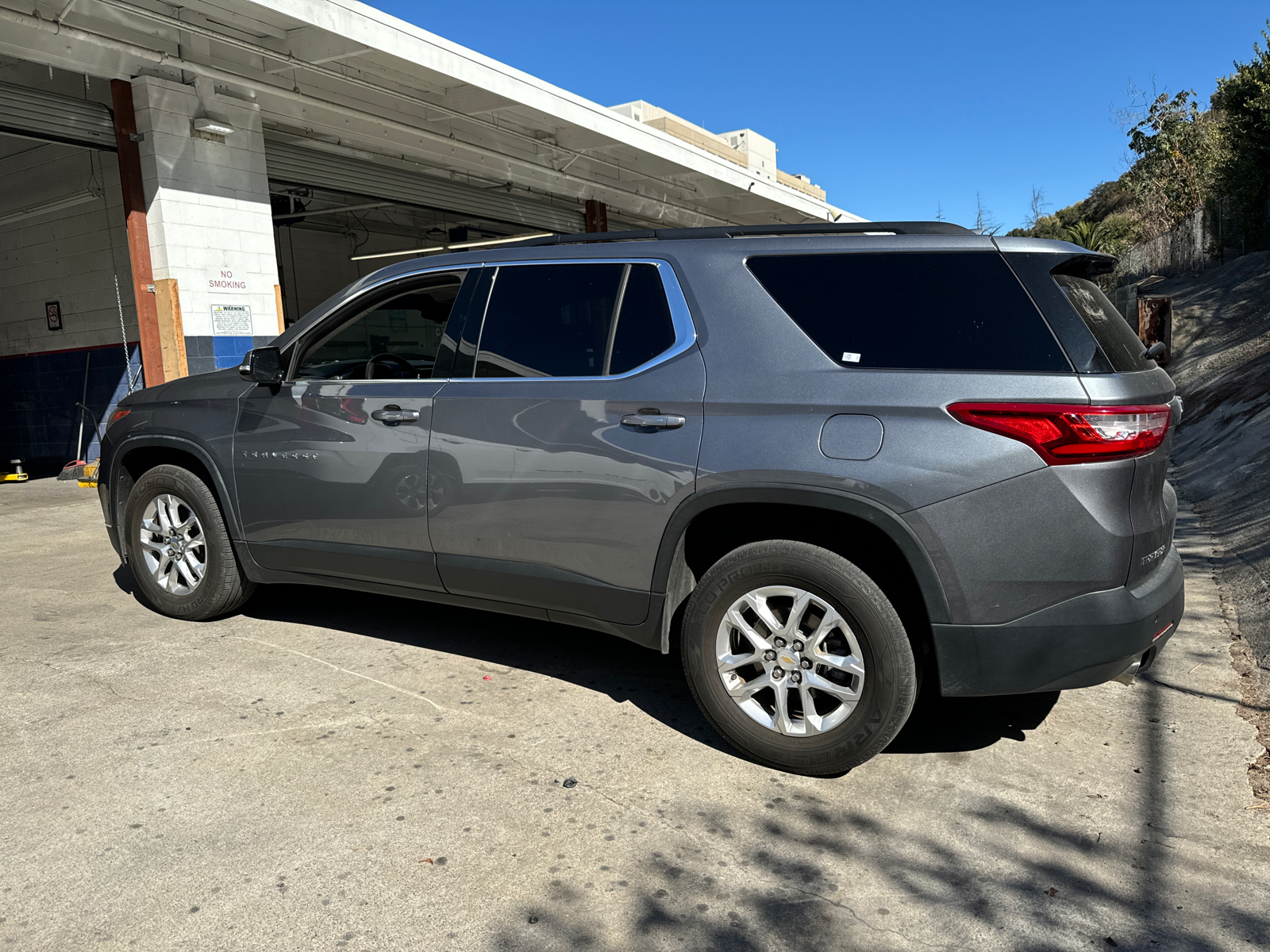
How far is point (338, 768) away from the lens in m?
3.29

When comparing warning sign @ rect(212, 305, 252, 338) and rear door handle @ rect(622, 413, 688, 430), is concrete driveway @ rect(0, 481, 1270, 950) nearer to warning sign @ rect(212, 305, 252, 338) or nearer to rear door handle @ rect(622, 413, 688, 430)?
rear door handle @ rect(622, 413, 688, 430)

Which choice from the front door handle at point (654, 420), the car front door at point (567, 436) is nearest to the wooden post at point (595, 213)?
the car front door at point (567, 436)

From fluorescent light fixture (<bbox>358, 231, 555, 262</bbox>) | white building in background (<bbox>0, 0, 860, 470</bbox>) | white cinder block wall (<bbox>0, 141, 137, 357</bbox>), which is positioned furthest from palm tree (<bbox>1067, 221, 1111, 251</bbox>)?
white cinder block wall (<bbox>0, 141, 137, 357</bbox>)

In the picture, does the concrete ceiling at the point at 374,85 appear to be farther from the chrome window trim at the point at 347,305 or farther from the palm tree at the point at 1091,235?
the palm tree at the point at 1091,235

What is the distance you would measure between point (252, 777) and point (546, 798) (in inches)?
41.7

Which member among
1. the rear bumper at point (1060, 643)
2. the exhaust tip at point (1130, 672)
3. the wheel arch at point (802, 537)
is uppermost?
the wheel arch at point (802, 537)

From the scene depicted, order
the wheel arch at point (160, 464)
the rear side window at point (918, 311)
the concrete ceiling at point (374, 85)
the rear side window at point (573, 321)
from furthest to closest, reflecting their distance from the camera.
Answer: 1. the concrete ceiling at point (374, 85)
2. the wheel arch at point (160, 464)
3. the rear side window at point (573, 321)
4. the rear side window at point (918, 311)

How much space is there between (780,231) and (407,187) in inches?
467

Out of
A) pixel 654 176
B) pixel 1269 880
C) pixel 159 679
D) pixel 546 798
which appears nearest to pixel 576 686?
pixel 546 798

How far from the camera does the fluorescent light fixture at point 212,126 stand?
9695 mm

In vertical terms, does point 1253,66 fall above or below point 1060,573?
above

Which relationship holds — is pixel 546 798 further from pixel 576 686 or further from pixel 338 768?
pixel 576 686

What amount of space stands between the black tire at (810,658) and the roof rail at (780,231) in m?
1.15

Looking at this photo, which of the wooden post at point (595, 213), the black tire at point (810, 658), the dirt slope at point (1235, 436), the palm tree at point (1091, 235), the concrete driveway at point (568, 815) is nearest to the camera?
the concrete driveway at point (568, 815)
